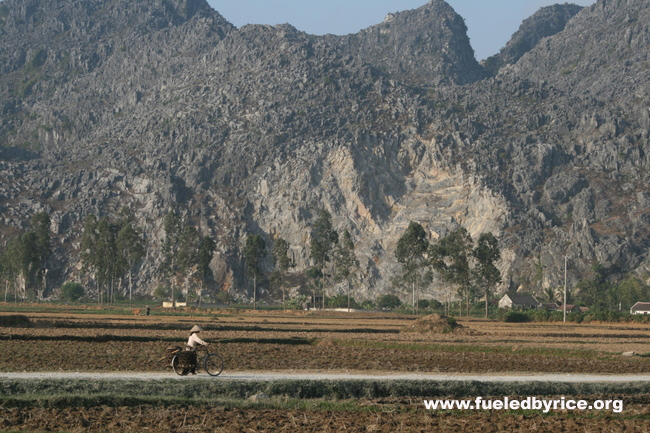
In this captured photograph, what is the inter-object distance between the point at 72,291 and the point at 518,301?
363 feet

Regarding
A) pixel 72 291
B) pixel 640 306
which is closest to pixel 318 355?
pixel 640 306

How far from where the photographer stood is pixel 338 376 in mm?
36031

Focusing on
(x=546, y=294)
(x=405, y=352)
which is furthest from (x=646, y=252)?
(x=405, y=352)

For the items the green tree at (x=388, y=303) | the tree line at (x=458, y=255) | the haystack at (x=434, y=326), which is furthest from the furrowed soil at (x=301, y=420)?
the green tree at (x=388, y=303)

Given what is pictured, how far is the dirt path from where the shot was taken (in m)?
33.1

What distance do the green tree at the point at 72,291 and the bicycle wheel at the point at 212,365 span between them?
510ft

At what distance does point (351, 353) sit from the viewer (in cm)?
5131

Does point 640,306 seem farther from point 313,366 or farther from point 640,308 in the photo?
point 313,366

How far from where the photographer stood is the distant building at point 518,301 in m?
175

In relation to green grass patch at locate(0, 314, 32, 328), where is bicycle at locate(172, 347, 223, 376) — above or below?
above

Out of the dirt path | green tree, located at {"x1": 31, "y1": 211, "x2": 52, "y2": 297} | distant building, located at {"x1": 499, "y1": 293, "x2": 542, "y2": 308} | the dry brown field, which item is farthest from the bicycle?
green tree, located at {"x1": 31, "y1": 211, "x2": 52, "y2": 297}

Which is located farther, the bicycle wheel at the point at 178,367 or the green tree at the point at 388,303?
the green tree at the point at 388,303

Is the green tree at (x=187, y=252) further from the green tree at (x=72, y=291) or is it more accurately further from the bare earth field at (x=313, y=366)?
the bare earth field at (x=313, y=366)

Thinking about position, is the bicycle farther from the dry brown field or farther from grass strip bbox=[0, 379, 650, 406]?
grass strip bbox=[0, 379, 650, 406]
